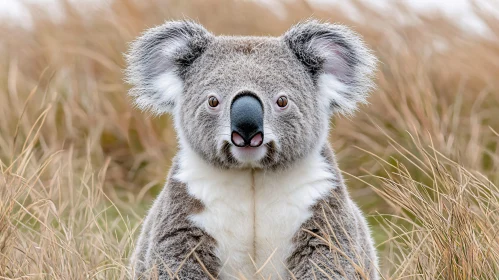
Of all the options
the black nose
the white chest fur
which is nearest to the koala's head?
the black nose

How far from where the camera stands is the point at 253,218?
2979mm

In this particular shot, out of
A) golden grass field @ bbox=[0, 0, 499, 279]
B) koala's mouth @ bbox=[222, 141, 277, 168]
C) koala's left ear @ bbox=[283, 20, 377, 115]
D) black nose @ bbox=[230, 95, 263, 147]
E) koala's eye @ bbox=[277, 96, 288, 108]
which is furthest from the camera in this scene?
golden grass field @ bbox=[0, 0, 499, 279]

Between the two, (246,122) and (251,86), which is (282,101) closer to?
(251,86)

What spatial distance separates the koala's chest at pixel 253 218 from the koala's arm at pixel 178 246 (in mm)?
38

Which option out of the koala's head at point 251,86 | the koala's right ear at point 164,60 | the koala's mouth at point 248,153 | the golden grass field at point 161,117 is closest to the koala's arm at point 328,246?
the koala's head at point 251,86

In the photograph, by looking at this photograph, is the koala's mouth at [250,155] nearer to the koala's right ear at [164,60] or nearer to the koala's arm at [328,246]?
the koala's arm at [328,246]

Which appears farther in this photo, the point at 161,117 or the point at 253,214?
the point at 161,117

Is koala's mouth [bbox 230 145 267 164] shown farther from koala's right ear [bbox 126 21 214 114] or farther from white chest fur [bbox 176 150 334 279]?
koala's right ear [bbox 126 21 214 114]

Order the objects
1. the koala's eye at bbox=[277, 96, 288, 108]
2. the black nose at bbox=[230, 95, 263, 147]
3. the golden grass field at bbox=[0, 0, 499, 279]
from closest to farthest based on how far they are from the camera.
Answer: the black nose at bbox=[230, 95, 263, 147], the koala's eye at bbox=[277, 96, 288, 108], the golden grass field at bbox=[0, 0, 499, 279]

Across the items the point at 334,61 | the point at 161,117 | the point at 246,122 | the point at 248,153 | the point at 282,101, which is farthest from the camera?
the point at 161,117

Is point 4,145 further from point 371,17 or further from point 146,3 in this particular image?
point 371,17

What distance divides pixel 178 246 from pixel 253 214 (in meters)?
0.31

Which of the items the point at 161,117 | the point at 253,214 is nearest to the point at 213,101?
the point at 253,214

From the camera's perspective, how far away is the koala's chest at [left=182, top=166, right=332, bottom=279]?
2.96m
